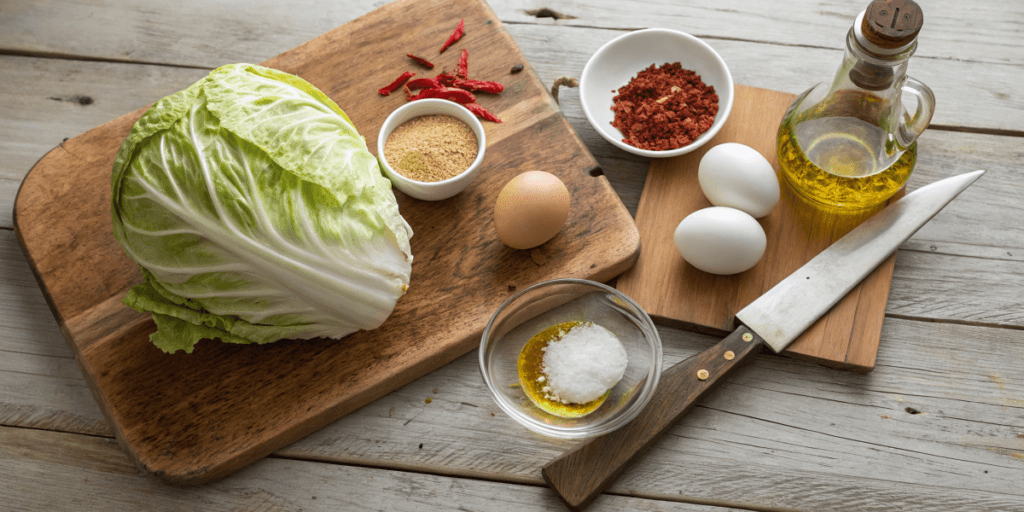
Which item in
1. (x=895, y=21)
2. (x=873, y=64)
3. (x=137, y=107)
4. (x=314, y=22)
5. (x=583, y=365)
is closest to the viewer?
(x=895, y=21)

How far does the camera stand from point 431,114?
1.86 metres

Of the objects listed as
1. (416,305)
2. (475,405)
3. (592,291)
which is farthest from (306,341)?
(592,291)

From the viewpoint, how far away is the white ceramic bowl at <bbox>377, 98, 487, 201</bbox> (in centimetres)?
172

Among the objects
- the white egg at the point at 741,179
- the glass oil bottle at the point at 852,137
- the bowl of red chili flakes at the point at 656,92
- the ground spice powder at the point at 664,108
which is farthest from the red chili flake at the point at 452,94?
the glass oil bottle at the point at 852,137

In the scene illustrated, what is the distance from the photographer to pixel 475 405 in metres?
1.74

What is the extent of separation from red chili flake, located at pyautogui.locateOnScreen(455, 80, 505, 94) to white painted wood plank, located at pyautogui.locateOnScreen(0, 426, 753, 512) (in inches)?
43.5

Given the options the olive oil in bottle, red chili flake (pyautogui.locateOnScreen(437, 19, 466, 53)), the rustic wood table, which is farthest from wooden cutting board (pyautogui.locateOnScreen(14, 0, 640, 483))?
the olive oil in bottle

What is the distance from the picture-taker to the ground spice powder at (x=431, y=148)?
176cm

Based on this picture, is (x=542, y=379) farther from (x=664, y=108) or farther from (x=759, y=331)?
(x=664, y=108)

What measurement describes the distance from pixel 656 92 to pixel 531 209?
63cm

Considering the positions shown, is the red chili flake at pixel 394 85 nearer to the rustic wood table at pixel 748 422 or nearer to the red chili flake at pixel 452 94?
the red chili flake at pixel 452 94

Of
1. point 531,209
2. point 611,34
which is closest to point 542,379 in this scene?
point 531,209

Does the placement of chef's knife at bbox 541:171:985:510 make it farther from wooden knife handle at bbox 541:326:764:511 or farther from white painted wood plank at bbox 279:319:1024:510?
white painted wood plank at bbox 279:319:1024:510

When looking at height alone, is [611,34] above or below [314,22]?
below
